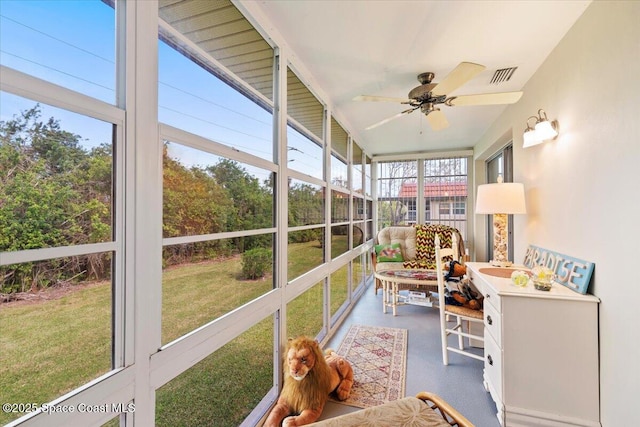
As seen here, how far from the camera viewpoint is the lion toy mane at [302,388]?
164 centimetres

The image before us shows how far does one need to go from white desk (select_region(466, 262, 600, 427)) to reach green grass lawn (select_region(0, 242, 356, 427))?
4.85 ft

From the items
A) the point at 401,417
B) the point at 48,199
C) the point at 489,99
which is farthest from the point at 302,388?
the point at 489,99

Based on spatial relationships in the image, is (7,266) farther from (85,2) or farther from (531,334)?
(531,334)

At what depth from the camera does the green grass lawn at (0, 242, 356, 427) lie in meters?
0.68

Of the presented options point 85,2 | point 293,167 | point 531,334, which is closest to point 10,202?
point 85,2

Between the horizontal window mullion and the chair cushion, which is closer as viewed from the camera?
the horizontal window mullion

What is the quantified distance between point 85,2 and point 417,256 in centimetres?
465

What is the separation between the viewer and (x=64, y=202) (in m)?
0.76

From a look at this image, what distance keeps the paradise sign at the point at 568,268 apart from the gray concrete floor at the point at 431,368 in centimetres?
100

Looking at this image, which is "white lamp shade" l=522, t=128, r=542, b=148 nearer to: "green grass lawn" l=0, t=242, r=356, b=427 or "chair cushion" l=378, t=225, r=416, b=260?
"green grass lawn" l=0, t=242, r=356, b=427

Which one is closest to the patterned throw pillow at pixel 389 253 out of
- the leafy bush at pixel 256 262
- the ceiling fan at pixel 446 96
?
the ceiling fan at pixel 446 96

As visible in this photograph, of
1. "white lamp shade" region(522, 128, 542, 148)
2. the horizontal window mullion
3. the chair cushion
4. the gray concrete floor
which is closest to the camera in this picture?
the horizontal window mullion

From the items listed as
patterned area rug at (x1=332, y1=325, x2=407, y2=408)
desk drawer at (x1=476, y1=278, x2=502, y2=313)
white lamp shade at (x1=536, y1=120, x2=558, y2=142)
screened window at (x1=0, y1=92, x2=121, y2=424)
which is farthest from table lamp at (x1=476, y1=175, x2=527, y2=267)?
screened window at (x1=0, y1=92, x2=121, y2=424)

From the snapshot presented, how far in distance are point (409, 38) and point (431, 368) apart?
265 cm
